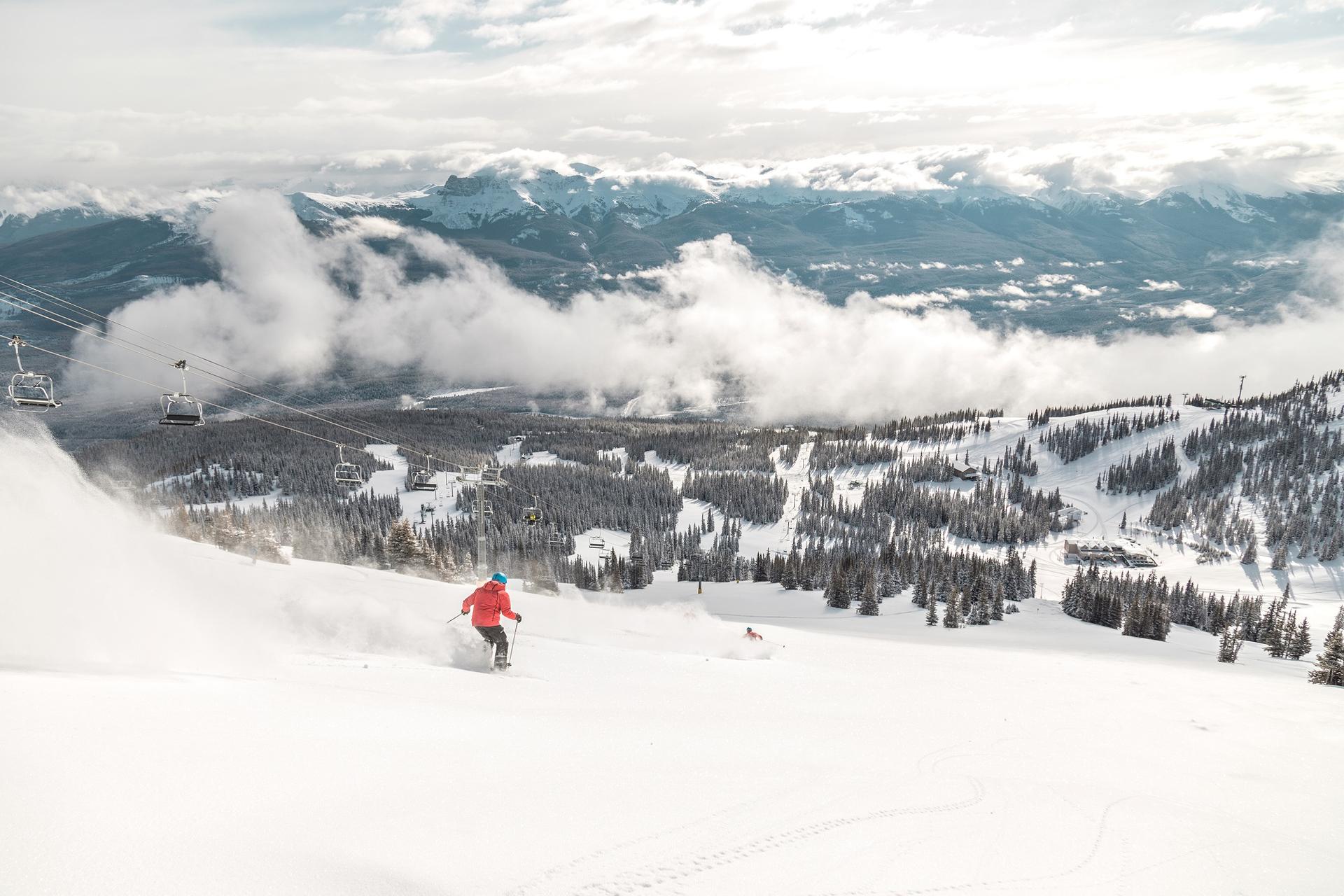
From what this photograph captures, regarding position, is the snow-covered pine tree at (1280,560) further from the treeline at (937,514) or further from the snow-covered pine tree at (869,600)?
the snow-covered pine tree at (869,600)

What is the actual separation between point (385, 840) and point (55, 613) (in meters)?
10.1

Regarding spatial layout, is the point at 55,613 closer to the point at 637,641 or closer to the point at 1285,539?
the point at 637,641

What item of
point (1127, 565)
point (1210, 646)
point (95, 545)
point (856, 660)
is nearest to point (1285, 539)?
point (1127, 565)

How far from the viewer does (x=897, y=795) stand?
12375 millimetres

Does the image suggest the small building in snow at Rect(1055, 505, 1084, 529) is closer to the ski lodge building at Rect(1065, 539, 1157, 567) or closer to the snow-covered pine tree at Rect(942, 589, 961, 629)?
the ski lodge building at Rect(1065, 539, 1157, 567)

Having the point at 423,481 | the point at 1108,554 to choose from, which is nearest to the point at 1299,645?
the point at 1108,554

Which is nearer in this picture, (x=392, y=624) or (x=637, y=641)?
(x=392, y=624)

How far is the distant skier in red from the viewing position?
707 inches

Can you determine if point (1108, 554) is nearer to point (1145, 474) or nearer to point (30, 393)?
point (1145, 474)

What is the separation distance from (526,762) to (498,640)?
778 cm

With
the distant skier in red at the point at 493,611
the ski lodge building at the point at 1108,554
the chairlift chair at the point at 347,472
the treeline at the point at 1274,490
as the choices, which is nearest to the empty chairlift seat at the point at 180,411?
the distant skier in red at the point at 493,611

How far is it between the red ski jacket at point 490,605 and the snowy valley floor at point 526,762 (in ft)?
4.30

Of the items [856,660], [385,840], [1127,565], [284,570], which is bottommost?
[1127,565]

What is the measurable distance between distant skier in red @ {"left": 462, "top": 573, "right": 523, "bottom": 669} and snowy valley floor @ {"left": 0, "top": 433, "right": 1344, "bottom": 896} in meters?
1.02
